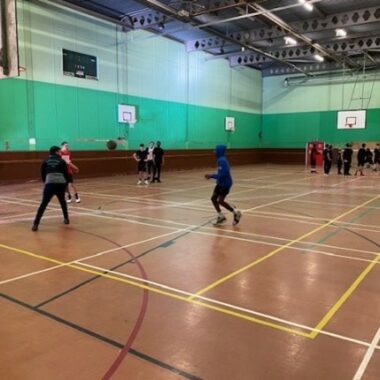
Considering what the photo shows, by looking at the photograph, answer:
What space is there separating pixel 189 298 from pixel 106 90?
18.1 metres

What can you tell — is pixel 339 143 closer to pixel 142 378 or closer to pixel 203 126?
pixel 203 126

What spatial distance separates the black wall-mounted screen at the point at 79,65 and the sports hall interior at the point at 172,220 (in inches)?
2.7

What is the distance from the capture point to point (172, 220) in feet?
30.1

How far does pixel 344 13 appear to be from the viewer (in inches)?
749

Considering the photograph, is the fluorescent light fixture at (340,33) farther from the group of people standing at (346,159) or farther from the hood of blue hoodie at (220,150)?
the hood of blue hoodie at (220,150)

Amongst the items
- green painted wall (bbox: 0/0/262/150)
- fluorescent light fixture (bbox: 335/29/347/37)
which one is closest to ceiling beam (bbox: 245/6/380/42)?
fluorescent light fixture (bbox: 335/29/347/37)

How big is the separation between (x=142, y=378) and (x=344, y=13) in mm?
20555

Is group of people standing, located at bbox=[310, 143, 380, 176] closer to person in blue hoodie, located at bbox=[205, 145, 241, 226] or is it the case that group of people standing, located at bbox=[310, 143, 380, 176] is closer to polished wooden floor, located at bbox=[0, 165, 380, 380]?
polished wooden floor, located at bbox=[0, 165, 380, 380]

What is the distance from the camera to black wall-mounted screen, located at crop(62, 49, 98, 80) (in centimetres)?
1872

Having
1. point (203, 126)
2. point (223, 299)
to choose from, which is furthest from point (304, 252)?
point (203, 126)

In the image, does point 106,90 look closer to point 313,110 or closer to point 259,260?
point 259,260

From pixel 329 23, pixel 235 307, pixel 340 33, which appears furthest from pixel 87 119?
pixel 235 307

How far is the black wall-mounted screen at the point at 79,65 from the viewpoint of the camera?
18.7 m

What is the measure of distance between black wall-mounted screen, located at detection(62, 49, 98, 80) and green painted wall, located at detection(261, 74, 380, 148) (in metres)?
18.6
